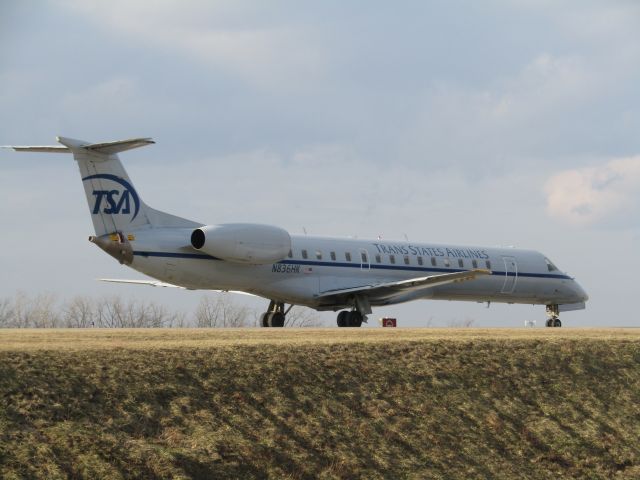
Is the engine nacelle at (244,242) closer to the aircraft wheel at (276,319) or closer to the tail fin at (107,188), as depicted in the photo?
the tail fin at (107,188)

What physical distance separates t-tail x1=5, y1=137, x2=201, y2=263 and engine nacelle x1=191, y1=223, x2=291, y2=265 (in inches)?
70.1

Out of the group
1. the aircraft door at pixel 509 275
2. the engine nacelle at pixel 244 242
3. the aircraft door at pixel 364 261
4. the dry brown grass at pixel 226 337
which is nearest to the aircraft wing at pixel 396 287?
the aircraft door at pixel 364 261

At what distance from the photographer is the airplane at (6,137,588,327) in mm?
32562

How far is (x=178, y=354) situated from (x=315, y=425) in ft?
10.7

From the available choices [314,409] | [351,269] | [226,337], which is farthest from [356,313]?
[314,409]

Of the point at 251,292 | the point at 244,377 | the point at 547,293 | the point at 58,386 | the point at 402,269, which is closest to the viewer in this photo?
the point at 58,386

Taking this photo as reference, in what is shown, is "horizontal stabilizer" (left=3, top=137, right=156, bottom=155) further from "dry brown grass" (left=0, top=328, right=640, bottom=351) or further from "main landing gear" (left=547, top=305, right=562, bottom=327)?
"main landing gear" (left=547, top=305, right=562, bottom=327)

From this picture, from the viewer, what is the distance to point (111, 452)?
15.6 m

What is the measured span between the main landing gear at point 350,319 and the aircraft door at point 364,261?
1.66 meters

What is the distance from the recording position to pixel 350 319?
37.8m

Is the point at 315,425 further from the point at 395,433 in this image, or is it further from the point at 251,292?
the point at 251,292

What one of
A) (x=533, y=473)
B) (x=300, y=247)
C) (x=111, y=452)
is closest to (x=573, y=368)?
(x=533, y=473)

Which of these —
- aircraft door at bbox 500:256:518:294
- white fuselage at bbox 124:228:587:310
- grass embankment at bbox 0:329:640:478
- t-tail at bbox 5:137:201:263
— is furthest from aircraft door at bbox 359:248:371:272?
grass embankment at bbox 0:329:640:478

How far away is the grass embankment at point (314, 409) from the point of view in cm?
1602
